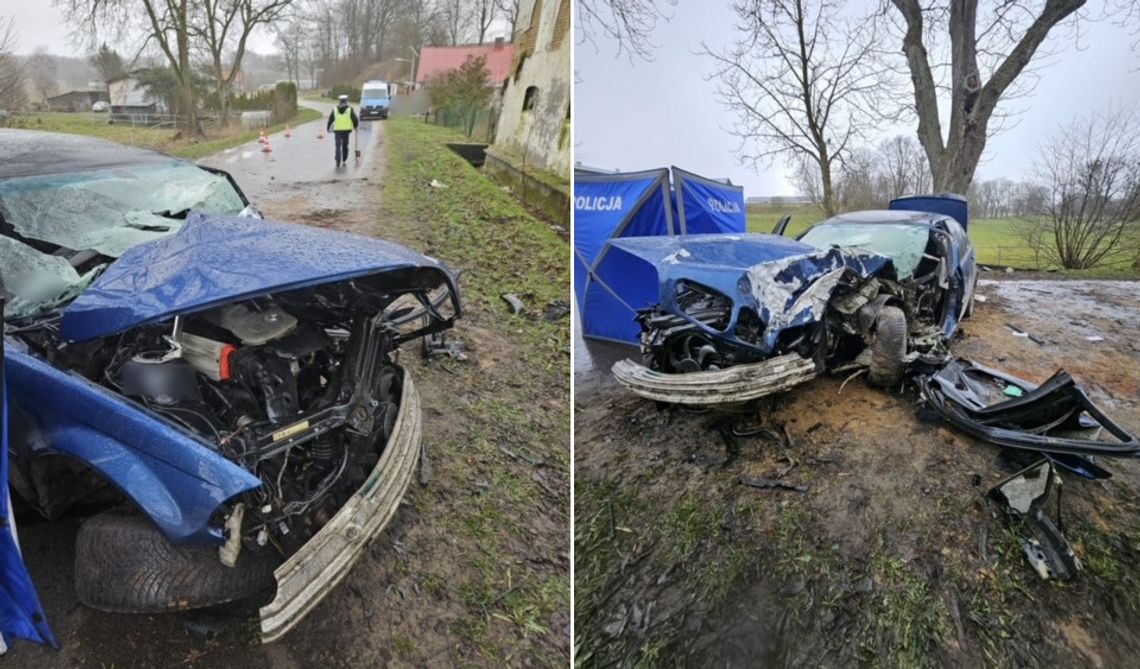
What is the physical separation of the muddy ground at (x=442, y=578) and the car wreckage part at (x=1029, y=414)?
2493mm

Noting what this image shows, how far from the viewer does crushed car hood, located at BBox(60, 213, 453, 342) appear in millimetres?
2199

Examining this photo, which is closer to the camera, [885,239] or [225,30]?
[885,239]

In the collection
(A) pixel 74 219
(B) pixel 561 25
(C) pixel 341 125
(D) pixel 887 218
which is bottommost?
(A) pixel 74 219

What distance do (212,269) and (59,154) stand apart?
7.08 feet

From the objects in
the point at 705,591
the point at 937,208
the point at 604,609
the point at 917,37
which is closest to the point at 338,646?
the point at 604,609

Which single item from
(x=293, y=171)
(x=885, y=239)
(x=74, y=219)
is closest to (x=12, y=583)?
(x=74, y=219)

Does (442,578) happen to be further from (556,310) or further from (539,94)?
(539,94)

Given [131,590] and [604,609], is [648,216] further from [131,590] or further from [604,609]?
[131,590]

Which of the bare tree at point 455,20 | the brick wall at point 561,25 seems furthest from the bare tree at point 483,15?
the brick wall at point 561,25

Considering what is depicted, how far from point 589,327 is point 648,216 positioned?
55.8 inches

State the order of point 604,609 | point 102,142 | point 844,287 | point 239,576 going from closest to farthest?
point 239,576 < point 604,609 < point 102,142 < point 844,287

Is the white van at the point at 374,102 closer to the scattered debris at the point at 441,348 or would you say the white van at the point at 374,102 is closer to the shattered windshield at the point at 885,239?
the scattered debris at the point at 441,348

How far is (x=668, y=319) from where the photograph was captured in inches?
170

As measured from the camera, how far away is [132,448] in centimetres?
194
